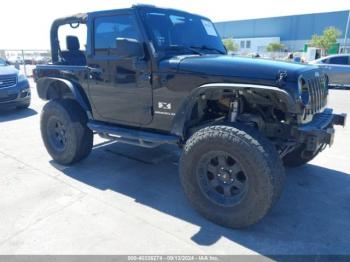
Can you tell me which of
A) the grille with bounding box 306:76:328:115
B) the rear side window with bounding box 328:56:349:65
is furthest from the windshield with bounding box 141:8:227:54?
the rear side window with bounding box 328:56:349:65

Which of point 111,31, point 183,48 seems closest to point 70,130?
point 111,31

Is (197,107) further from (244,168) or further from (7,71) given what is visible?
(7,71)

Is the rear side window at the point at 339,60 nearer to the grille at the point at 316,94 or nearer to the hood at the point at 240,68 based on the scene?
the grille at the point at 316,94

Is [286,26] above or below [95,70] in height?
above

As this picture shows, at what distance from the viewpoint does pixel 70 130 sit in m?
4.21

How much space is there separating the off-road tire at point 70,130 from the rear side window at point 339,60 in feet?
39.6

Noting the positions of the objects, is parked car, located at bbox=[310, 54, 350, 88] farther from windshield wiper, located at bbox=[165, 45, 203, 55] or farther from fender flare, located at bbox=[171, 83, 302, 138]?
fender flare, located at bbox=[171, 83, 302, 138]

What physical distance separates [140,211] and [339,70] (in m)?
12.3

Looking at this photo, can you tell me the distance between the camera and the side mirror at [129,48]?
3014mm

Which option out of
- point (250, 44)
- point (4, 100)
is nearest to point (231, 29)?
point (250, 44)

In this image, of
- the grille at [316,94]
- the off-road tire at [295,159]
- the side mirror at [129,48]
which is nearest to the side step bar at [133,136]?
the side mirror at [129,48]

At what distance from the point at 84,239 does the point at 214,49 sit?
2778mm

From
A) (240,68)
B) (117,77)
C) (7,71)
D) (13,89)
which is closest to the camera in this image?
(240,68)

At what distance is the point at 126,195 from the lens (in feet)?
11.6
